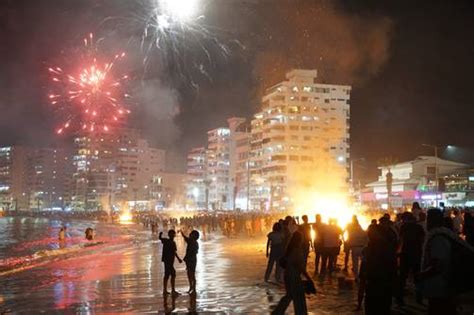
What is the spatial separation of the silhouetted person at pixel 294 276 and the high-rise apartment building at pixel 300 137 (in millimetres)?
94812

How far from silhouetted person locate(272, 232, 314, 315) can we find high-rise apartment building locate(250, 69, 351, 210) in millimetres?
94812

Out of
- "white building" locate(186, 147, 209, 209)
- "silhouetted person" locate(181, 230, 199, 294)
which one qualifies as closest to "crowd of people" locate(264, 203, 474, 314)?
"silhouetted person" locate(181, 230, 199, 294)

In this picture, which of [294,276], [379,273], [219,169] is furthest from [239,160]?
[379,273]

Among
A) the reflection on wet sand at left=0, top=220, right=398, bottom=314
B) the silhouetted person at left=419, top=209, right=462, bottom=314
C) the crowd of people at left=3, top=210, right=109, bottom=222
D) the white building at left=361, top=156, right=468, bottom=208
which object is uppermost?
the white building at left=361, top=156, right=468, bottom=208

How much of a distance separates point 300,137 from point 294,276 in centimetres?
10017

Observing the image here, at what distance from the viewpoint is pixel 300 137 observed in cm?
10738

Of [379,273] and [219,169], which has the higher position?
[219,169]

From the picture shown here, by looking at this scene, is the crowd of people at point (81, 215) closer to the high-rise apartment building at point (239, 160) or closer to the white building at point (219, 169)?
the white building at point (219, 169)

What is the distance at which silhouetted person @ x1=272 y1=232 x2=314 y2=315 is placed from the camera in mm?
8062

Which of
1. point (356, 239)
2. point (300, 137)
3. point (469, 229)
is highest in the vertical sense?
point (300, 137)

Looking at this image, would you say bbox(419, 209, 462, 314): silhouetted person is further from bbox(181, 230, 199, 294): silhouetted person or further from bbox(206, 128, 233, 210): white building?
bbox(206, 128, 233, 210): white building

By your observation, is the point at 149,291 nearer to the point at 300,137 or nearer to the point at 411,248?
the point at 411,248

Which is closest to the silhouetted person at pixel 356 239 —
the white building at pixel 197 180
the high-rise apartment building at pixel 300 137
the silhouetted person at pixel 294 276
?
the silhouetted person at pixel 294 276

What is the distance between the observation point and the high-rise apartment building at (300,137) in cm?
10562
